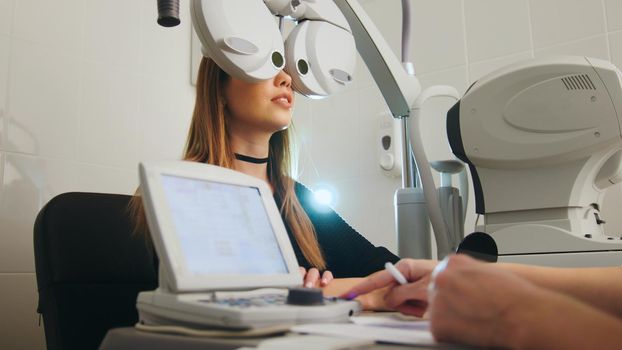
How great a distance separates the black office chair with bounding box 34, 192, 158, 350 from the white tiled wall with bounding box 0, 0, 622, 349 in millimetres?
Answer: 435

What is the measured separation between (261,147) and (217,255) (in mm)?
645

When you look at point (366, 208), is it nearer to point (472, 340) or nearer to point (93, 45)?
point (93, 45)

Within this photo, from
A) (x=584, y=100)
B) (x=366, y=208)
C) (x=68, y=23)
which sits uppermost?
(x=68, y=23)

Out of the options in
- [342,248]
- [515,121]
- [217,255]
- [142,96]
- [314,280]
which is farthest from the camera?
[142,96]

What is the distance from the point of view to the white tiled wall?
132cm

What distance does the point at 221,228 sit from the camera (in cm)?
52

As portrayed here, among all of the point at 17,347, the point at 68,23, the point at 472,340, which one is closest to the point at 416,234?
the point at 472,340

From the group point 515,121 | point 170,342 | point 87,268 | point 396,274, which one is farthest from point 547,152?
point 87,268

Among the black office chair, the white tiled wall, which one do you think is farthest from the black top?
the white tiled wall

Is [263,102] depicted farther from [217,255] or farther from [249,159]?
[217,255]

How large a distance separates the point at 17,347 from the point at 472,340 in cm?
128

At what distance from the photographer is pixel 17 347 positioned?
1.26 meters

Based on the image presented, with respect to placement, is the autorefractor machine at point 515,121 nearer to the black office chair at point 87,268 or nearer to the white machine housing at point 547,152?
the white machine housing at point 547,152

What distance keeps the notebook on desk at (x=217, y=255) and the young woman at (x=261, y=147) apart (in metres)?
0.43
